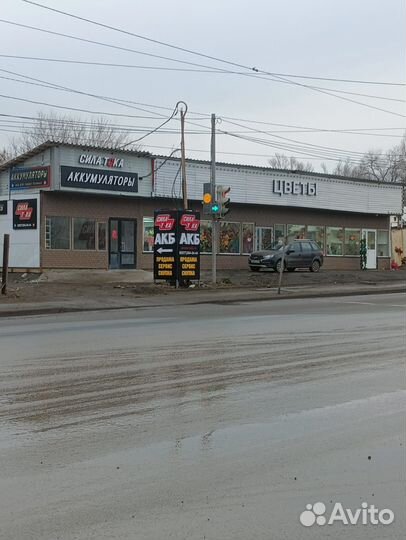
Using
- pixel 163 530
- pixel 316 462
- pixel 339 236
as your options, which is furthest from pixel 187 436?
pixel 339 236

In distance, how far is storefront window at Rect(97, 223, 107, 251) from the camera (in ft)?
99.9

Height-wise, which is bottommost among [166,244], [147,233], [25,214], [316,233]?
[166,244]

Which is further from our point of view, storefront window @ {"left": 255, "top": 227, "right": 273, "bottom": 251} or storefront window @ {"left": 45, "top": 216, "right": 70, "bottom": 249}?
storefront window @ {"left": 255, "top": 227, "right": 273, "bottom": 251}

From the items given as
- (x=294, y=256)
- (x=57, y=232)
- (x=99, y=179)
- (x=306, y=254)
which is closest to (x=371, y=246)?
(x=306, y=254)

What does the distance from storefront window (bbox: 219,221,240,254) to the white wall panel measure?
1648 mm

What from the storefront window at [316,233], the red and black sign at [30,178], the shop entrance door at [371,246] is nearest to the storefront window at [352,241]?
the shop entrance door at [371,246]

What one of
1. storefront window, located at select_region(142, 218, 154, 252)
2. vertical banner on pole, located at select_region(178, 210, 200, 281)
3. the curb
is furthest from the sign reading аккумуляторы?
the curb

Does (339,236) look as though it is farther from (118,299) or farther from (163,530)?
(163,530)

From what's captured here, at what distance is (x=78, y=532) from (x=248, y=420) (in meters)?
2.70

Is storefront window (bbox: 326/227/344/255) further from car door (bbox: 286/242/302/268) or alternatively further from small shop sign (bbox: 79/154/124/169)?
small shop sign (bbox: 79/154/124/169)

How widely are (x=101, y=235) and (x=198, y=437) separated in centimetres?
2540

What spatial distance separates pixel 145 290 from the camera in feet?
76.9

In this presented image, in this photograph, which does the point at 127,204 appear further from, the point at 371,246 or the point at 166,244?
the point at 371,246

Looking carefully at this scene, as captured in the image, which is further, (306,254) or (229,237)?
(229,237)
